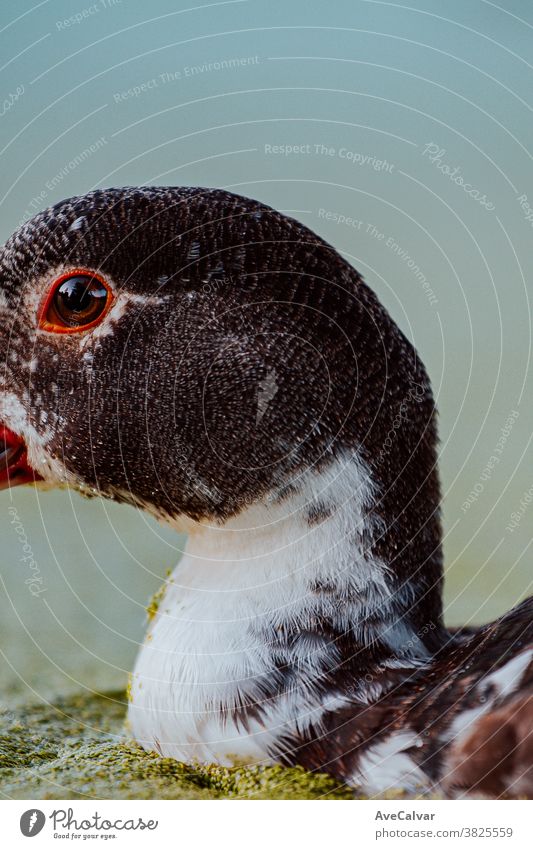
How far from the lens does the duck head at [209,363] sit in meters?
1.48

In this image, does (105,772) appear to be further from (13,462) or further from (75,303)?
(75,303)

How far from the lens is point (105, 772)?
162cm

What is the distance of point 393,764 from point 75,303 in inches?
30.5

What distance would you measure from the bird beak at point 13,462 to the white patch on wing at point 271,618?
0.32 metres

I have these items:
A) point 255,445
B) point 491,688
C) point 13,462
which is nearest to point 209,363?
point 255,445

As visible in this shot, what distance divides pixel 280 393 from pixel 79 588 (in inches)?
48.1

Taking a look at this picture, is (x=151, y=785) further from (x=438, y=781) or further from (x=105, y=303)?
(x=105, y=303)

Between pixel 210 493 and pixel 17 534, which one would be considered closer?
pixel 210 493

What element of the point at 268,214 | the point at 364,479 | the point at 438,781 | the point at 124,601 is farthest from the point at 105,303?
the point at 124,601

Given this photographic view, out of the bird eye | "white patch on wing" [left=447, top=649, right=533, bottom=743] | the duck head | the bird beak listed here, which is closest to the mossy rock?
"white patch on wing" [left=447, top=649, right=533, bottom=743]
